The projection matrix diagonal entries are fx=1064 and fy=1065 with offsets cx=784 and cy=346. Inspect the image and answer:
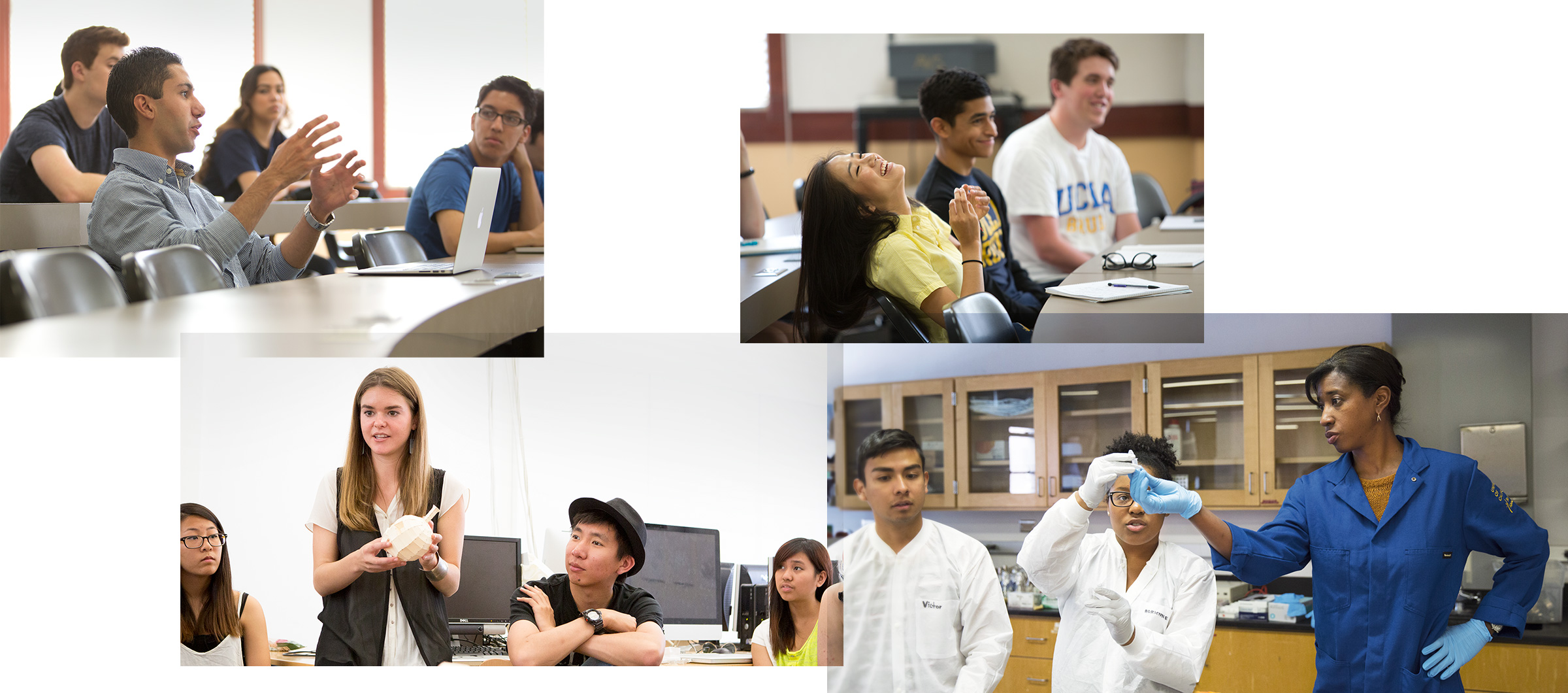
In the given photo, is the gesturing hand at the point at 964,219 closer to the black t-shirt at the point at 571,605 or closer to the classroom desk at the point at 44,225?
the black t-shirt at the point at 571,605

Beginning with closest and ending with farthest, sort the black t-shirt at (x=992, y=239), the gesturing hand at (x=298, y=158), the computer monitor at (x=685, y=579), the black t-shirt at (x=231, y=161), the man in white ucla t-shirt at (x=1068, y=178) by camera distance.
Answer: the computer monitor at (x=685, y=579) → the gesturing hand at (x=298, y=158) → the black t-shirt at (x=992, y=239) → the man in white ucla t-shirt at (x=1068, y=178) → the black t-shirt at (x=231, y=161)

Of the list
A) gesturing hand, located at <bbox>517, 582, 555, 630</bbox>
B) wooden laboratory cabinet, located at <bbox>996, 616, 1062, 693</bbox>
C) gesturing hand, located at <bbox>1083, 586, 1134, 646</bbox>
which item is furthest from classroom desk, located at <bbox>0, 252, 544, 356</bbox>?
gesturing hand, located at <bbox>1083, 586, 1134, 646</bbox>

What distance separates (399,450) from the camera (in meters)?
2.59

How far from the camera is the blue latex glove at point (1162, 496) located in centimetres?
244

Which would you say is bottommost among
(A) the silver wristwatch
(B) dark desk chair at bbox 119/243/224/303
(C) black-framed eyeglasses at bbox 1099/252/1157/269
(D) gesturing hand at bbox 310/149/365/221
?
(B) dark desk chair at bbox 119/243/224/303

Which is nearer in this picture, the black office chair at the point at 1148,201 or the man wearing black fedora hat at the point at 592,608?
the man wearing black fedora hat at the point at 592,608

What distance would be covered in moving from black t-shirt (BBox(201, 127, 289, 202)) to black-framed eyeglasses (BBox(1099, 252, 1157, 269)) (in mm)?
→ 4146

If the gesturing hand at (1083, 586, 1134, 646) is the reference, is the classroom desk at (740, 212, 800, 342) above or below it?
above

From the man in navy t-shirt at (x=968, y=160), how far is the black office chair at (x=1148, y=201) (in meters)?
2.57

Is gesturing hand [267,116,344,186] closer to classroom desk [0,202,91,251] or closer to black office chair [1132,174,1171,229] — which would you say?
classroom desk [0,202,91,251]

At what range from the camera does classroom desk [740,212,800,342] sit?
8.14 feet

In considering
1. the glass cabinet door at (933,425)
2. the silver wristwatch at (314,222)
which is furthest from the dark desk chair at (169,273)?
the glass cabinet door at (933,425)

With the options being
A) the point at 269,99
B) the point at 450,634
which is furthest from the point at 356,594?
the point at 269,99

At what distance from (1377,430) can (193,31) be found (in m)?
6.93
